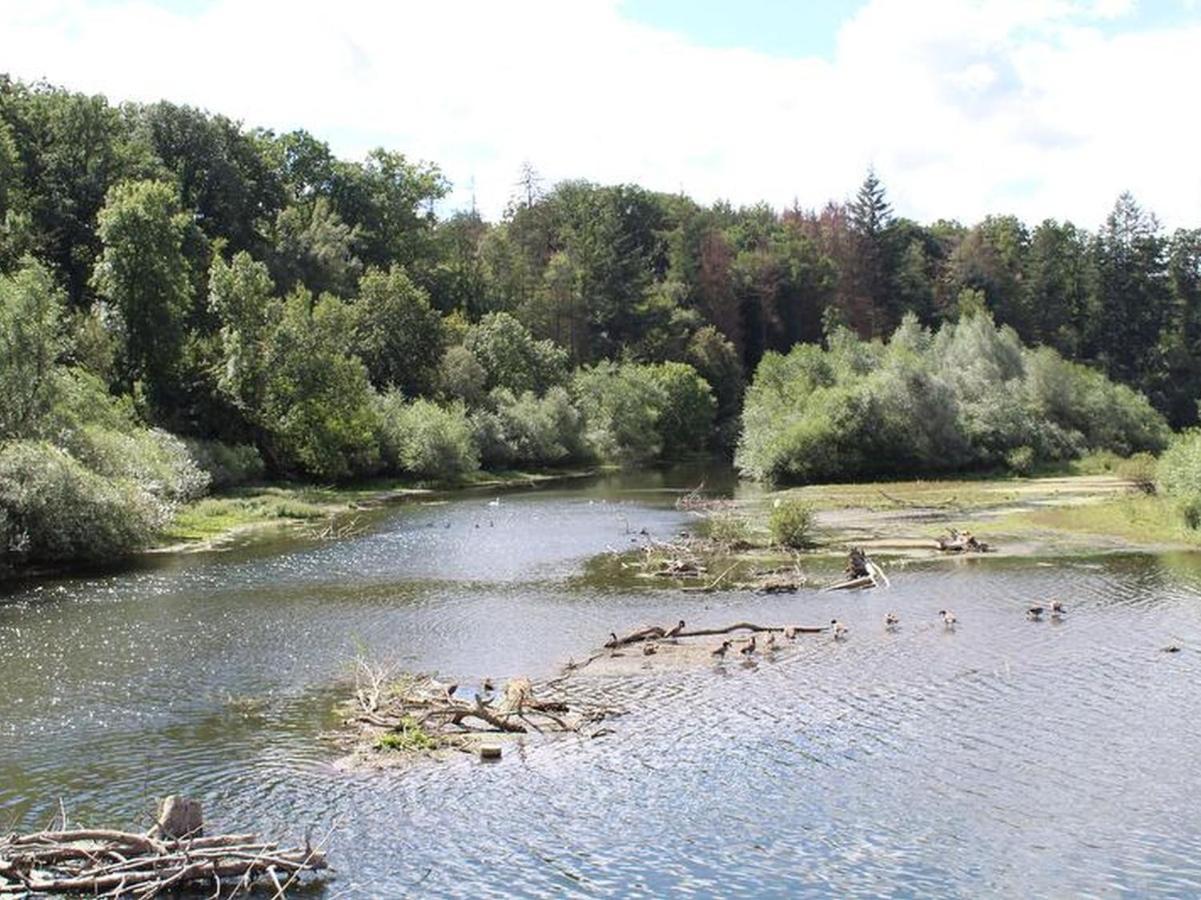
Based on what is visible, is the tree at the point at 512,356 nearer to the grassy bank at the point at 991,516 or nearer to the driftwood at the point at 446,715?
the grassy bank at the point at 991,516

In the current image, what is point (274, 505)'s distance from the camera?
7488cm

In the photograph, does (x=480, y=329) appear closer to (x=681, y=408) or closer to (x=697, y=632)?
(x=681, y=408)

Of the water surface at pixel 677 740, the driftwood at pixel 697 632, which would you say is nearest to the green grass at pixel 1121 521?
the water surface at pixel 677 740

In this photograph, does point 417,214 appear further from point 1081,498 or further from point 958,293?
point 1081,498

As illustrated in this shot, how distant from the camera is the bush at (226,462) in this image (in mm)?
81375

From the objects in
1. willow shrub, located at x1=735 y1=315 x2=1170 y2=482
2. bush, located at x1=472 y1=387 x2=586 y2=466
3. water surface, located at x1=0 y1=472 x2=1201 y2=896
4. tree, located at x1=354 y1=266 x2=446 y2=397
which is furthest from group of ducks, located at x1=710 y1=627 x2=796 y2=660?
tree, located at x1=354 y1=266 x2=446 y2=397

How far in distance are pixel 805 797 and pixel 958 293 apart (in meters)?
148

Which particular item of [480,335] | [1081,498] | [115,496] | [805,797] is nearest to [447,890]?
[805,797]

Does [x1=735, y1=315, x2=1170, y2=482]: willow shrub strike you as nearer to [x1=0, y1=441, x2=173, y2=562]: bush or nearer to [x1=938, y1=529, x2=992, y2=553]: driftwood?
[x1=938, y1=529, x2=992, y2=553]: driftwood

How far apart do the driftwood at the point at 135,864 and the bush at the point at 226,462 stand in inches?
2386

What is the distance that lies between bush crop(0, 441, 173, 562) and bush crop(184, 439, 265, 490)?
23637 mm

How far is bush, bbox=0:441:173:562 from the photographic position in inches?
1961

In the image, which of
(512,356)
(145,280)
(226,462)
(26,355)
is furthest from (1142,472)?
(145,280)

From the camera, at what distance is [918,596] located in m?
45.1
